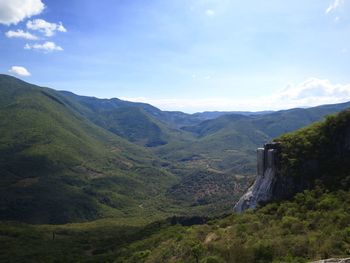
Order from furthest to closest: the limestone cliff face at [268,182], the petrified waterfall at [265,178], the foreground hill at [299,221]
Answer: the petrified waterfall at [265,178]
the limestone cliff face at [268,182]
the foreground hill at [299,221]

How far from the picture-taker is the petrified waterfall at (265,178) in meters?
60.1

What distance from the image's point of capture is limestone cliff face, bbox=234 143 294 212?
5862 cm

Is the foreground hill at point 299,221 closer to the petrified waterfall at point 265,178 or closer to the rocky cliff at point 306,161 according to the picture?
the rocky cliff at point 306,161

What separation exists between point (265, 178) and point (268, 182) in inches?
46.2

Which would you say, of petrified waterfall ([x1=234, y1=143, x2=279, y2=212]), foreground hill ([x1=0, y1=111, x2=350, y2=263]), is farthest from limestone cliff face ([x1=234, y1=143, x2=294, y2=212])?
foreground hill ([x1=0, y1=111, x2=350, y2=263])

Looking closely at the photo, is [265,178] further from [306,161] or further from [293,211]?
[293,211]

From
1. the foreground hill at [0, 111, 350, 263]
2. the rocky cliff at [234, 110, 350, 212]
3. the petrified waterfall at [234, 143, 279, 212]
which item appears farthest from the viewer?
the petrified waterfall at [234, 143, 279, 212]

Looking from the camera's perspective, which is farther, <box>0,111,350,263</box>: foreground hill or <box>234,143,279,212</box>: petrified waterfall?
<box>234,143,279,212</box>: petrified waterfall

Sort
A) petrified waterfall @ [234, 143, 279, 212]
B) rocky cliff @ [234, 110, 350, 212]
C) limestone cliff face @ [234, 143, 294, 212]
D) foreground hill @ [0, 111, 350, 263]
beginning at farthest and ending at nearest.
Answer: petrified waterfall @ [234, 143, 279, 212], limestone cliff face @ [234, 143, 294, 212], rocky cliff @ [234, 110, 350, 212], foreground hill @ [0, 111, 350, 263]

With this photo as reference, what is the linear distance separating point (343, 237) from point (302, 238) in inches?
156

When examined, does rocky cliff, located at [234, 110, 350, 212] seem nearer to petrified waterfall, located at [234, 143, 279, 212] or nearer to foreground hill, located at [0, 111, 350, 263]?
petrified waterfall, located at [234, 143, 279, 212]

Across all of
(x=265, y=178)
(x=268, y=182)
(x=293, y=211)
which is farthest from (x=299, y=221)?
(x=265, y=178)

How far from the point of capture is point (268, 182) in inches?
2391

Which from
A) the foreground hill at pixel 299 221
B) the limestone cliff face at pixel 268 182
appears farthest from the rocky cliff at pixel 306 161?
the foreground hill at pixel 299 221
